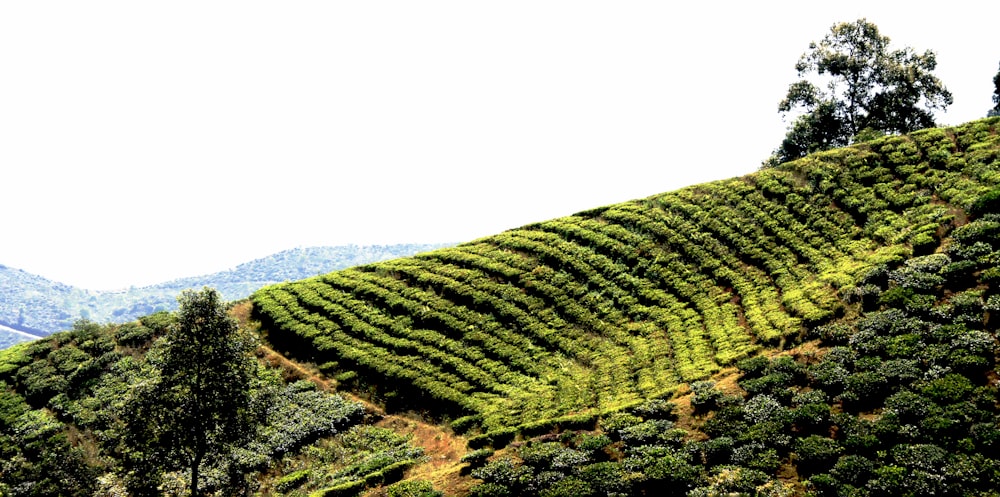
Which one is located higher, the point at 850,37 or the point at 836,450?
the point at 850,37

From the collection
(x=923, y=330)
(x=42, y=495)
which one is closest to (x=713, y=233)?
(x=923, y=330)

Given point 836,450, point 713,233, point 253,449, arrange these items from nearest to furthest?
point 836,450
point 253,449
point 713,233

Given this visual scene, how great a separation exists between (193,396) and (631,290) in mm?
26121

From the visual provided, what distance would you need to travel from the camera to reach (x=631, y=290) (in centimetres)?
4300

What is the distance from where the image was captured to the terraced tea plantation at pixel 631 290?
34.7 meters

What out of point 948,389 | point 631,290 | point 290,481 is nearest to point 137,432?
point 290,481

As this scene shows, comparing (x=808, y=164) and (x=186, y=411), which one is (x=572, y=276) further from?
(x=186, y=411)

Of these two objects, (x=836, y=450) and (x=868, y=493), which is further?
(x=836, y=450)

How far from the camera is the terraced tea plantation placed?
34.7 metres

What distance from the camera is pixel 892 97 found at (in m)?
62.0

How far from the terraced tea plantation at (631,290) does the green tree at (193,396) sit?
1239cm

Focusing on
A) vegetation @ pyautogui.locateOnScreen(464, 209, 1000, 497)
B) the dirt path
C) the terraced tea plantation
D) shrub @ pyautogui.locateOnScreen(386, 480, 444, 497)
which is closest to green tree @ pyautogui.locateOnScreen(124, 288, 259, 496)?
shrub @ pyautogui.locateOnScreen(386, 480, 444, 497)

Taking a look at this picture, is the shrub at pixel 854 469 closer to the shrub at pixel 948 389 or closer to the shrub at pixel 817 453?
the shrub at pixel 817 453

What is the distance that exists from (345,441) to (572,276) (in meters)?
18.1
